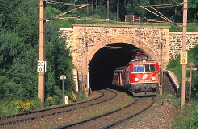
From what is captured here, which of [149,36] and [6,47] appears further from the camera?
[149,36]

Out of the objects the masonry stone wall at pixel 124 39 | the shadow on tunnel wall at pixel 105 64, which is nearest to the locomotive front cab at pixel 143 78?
the masonry stone wall at pixel 124 39

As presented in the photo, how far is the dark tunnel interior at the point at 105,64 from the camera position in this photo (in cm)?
4748

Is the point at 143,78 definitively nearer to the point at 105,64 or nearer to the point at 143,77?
the point at 143,77

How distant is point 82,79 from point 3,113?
57.6 ft

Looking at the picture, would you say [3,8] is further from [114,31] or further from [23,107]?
[114,31]

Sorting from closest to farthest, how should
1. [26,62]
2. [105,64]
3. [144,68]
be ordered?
[26,62] → [144,68] → [105,64]

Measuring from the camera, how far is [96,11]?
73.8 m

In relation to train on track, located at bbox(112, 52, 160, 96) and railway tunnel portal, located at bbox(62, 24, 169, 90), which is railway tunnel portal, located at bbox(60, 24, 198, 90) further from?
train on track, located at bbox(112, 52, 160, 96)

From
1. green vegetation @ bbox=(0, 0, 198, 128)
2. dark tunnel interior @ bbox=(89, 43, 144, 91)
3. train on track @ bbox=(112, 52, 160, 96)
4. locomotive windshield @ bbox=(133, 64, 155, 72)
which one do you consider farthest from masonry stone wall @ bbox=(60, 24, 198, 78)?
locomotive windshield @ bbox=(133, 64, 155, 72)

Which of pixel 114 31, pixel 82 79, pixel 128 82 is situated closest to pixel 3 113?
pixel 128 82

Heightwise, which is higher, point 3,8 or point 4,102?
point 3,8

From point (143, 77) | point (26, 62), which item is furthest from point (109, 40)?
point (26, 62)

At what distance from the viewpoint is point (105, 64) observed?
57.4m

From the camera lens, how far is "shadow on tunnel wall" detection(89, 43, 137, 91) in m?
47.7
